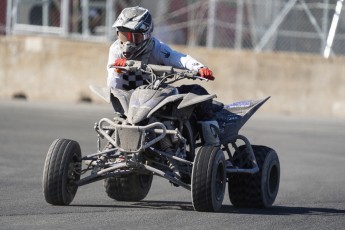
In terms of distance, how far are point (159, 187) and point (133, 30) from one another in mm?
2609

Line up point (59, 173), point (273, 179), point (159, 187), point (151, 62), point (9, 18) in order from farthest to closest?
point (9, 18)
point (159, 187)
point (273, 179)
point (151, 62)
point (59, 173)

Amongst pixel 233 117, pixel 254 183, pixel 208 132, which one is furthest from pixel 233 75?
pixel 208 132

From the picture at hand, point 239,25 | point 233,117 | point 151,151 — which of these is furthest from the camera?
point 239,25

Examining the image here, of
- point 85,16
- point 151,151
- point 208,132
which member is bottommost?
point 151,151

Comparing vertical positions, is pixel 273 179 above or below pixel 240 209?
above

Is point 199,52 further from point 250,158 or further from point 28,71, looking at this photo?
point 250,158

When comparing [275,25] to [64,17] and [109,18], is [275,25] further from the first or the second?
[64,17]

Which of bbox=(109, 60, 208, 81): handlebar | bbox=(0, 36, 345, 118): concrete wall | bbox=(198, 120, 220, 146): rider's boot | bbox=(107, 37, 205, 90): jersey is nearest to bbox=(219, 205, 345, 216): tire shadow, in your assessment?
Answer: bbox=(198, 120, 220, 146): rider's boot

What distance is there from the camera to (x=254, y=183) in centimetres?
987

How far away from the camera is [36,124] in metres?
17.9

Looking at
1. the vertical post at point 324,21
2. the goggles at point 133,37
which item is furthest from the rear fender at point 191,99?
the vertical post at point 324,21

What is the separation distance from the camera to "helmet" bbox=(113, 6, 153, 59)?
9.41 m

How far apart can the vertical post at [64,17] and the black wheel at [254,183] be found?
39.8ft

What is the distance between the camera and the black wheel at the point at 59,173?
346 inches
